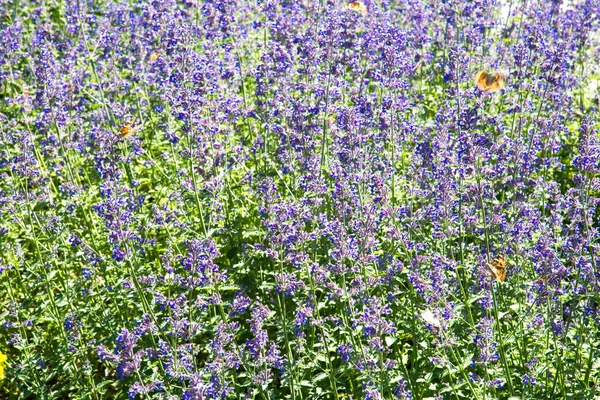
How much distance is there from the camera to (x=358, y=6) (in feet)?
24.8

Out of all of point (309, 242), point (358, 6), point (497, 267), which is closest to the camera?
point (497, 267)

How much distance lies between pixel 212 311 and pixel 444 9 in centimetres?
457

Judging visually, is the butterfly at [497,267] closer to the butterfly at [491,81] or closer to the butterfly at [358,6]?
the butterfly at [491,81]

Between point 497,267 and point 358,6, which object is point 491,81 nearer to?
point 497,267

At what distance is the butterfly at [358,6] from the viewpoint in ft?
24.2

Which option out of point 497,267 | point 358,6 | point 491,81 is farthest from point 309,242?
point 358,6

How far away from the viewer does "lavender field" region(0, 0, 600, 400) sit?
434 centimetres

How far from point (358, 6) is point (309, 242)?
3.34m

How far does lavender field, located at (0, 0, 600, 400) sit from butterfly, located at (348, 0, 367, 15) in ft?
1.73

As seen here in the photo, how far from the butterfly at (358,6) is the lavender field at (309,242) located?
1.73 feet

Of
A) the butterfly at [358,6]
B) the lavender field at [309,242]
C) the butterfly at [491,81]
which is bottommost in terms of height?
the lavender field at [309,242]

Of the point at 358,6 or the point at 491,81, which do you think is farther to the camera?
the point at 358,6

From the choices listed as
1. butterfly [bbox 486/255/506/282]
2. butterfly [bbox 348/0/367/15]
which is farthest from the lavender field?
butterfly [bbox 348/0/367/15]

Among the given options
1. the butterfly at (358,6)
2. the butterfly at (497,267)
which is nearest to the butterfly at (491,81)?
the butterfly at (497,267)
